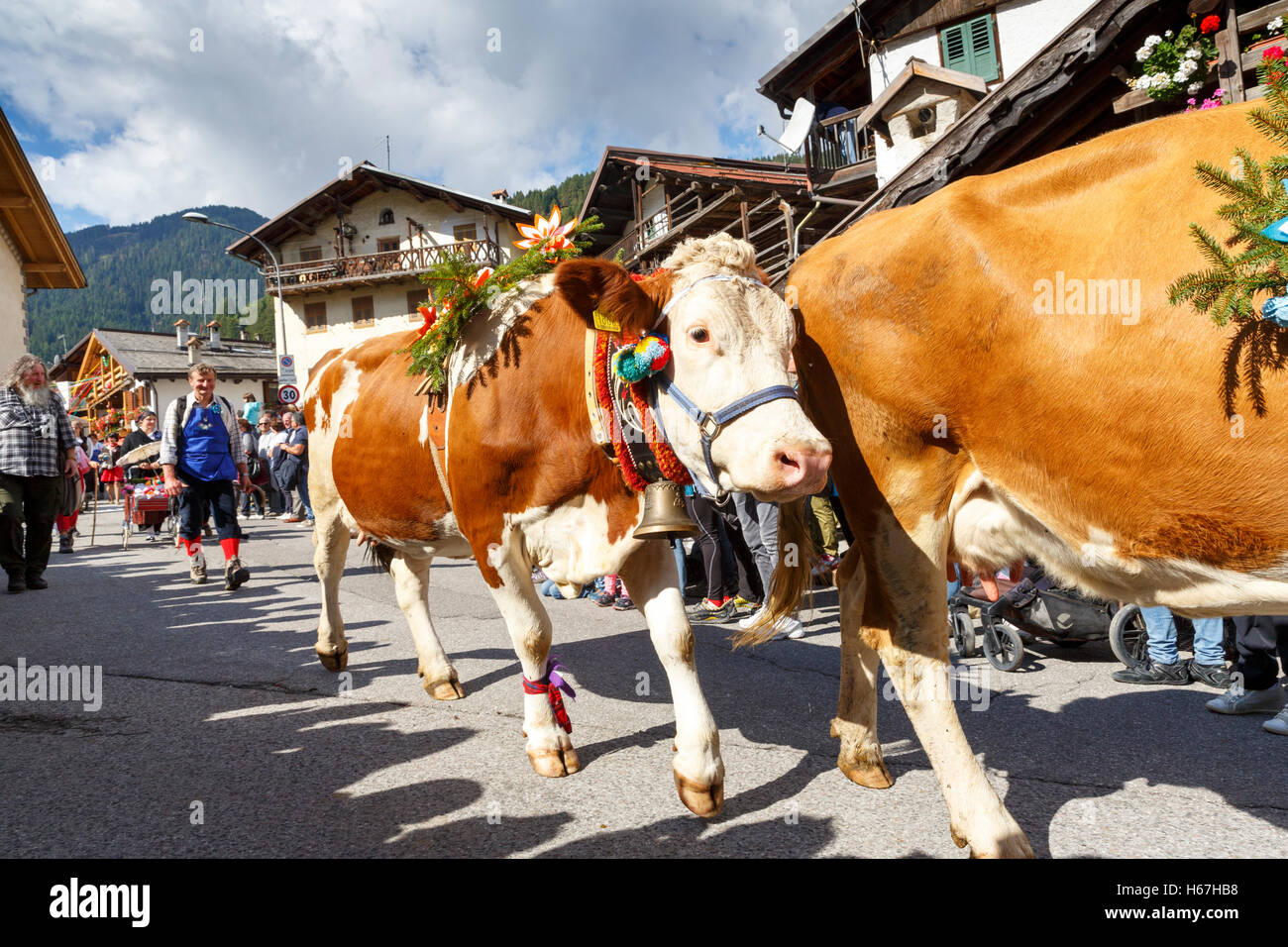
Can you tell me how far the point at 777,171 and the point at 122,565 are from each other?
20030 mm

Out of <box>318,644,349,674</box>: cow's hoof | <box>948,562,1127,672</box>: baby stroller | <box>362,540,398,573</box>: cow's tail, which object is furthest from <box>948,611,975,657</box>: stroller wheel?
<box>318,644,349,674</box>: cow's hoof

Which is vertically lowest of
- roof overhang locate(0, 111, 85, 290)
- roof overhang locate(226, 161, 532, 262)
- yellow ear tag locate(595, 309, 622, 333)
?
yellow ear tag locate(595, 309, 622, 333)

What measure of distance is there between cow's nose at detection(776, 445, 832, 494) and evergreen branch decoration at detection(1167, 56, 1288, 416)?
927mm

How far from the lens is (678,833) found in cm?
276

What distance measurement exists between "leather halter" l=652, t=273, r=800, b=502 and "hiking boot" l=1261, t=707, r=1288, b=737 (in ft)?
8.42

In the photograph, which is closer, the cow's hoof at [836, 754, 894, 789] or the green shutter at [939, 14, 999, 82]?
the cow's hoof at [836, 754, 894, 789]

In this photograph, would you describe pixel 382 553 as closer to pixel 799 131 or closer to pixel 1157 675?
pixel 1157 675

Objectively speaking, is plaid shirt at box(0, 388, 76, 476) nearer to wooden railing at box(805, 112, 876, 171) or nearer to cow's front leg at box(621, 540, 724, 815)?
cow's front leg at box(621, 540, 724, 815)

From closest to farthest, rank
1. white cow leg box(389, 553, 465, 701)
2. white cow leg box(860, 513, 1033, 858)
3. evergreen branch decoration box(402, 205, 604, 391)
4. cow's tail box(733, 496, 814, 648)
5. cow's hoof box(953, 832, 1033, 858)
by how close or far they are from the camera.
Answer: cow's hoof box(953, 832, 1033, 858) → white cow leg box(860, 513, 1033, 858) → cow's tail box(733, 496, 814, 648) → evergreen branch decoration box(402, 205, 604, 391) → white cow leg box(389, 553, 465, 701)

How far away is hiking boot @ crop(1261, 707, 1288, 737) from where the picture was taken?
3475 mm

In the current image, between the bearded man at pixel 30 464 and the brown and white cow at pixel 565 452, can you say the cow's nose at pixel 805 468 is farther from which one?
the bearded man at pixel 30 464

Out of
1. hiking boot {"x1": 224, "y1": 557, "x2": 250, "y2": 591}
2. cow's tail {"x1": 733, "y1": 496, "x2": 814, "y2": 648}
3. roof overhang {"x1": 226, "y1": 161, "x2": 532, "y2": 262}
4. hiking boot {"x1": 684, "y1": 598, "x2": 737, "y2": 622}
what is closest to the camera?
cow's tail {"x1": 733, "y1": 496, "x2": 814, "y2": 648}

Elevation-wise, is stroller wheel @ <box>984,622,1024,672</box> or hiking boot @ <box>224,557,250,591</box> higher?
hiking boot @ <box>224,557,250,591</box>
